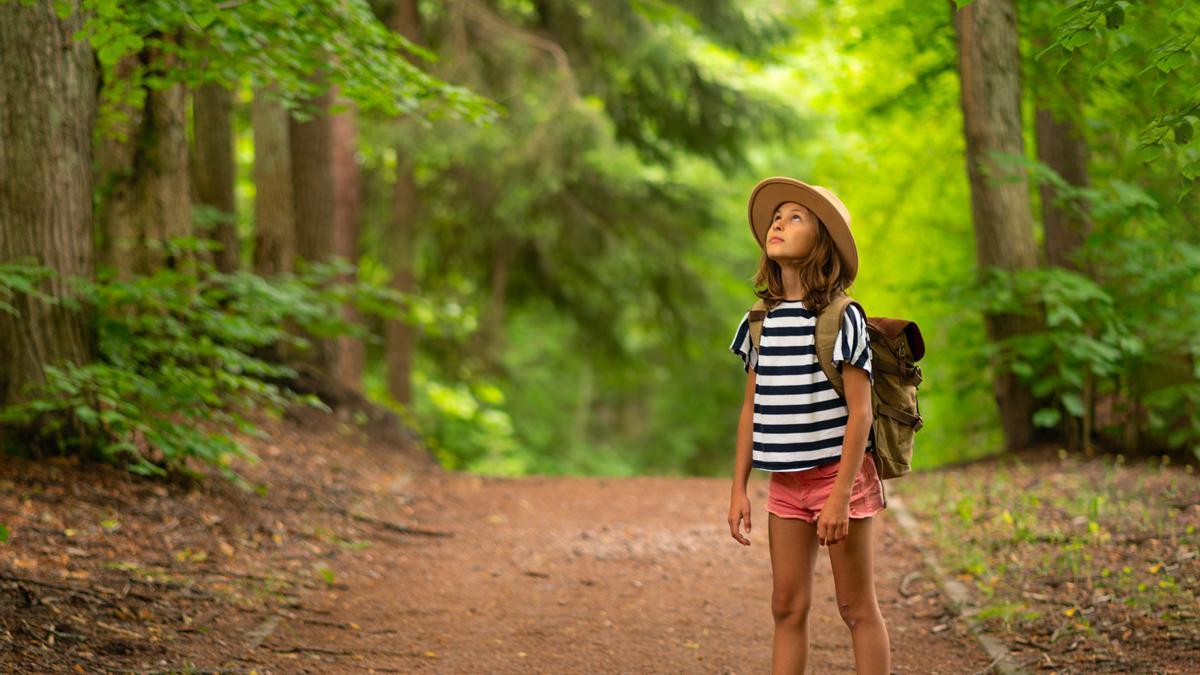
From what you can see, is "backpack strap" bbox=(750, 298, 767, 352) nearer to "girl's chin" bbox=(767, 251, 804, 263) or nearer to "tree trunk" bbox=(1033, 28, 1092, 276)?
"girl's chin" bbox=(767, 251, 804, 263)

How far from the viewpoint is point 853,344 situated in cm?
350

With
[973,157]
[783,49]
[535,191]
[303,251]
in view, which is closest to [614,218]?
[535,191]

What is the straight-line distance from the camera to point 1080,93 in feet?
27.2

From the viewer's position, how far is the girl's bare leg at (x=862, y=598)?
3.69 meters

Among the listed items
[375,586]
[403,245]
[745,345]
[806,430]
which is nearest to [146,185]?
[375,586]

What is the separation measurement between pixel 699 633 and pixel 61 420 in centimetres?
378

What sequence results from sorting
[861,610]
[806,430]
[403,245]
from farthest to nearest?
1. [403,245]
2. [861,610]
3. [806,430]

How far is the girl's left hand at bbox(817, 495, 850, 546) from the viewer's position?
349 cm

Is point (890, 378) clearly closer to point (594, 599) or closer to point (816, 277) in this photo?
point (816, 277)

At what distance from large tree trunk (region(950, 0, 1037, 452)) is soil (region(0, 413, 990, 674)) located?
8.93 feet

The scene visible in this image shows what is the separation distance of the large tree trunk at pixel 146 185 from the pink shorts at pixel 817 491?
486 centimetres

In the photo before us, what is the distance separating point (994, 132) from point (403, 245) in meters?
7.49

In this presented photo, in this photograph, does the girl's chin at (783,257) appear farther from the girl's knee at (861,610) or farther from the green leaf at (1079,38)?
the green leaf at (1079,38)

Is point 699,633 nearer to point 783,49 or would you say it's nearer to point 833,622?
point 833,622
